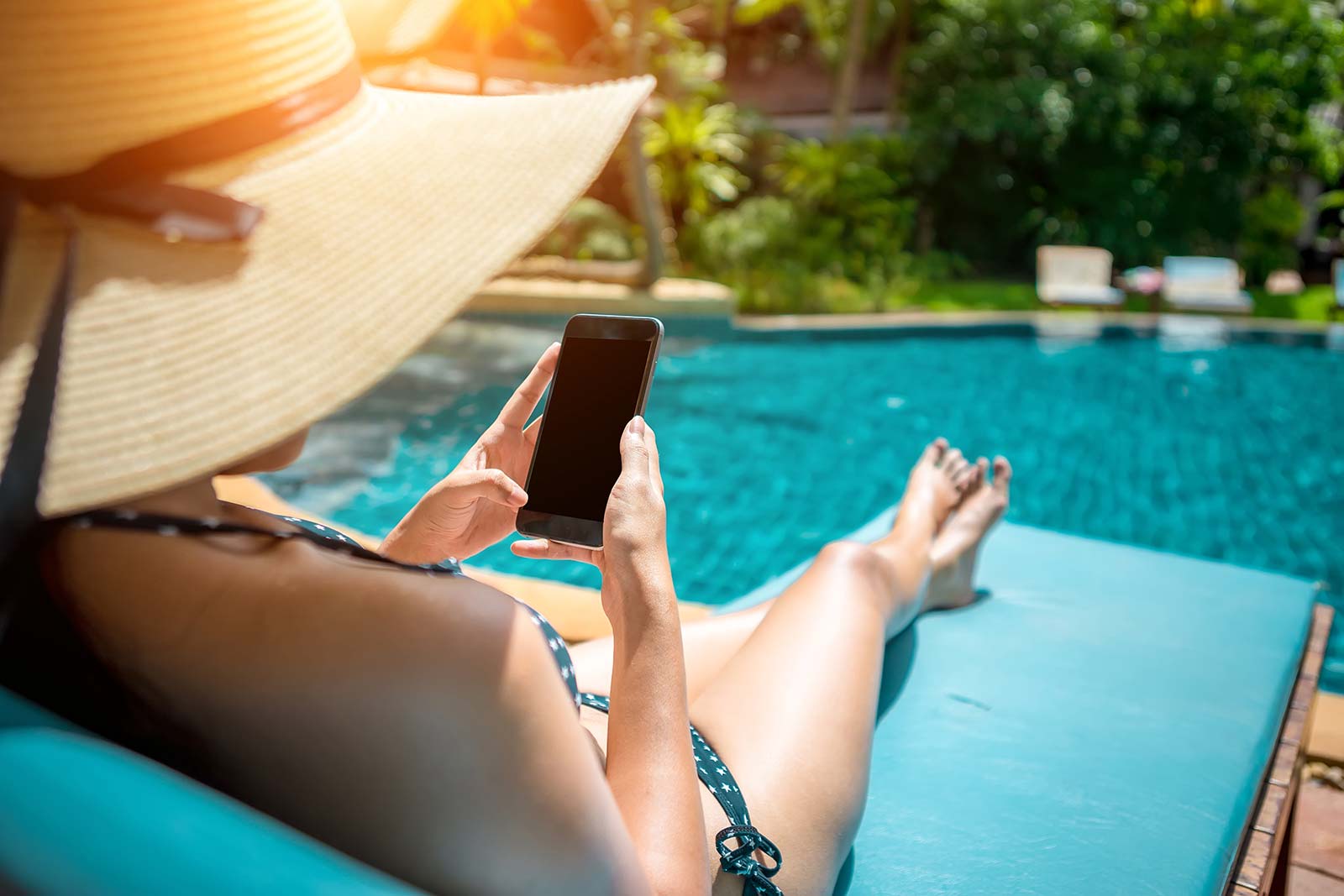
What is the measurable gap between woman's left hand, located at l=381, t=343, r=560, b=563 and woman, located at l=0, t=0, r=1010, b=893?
0.49 m

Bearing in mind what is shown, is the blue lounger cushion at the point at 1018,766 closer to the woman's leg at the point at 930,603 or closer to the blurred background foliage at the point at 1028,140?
the woman's leg at the point at 930,603

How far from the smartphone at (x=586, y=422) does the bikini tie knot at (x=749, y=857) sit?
494 mm

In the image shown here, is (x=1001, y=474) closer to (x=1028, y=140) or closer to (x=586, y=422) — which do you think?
(x=586, y=422)

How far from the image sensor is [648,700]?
112 cm

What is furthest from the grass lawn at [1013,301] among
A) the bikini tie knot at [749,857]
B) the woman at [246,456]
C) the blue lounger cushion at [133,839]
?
the blue lounger cushion at [133,839]

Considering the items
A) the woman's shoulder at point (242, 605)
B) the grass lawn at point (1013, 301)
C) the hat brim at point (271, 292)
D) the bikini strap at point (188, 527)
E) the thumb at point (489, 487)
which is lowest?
the grass lawn at point (1013, 301)

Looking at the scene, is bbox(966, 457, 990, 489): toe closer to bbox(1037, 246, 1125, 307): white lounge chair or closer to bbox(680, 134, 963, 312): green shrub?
bbox(680, 134, 963, 312): green shrub

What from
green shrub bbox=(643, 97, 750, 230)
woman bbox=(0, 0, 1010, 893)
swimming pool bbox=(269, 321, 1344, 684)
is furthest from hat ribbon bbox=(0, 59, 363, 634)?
green shrub bbox=(643, 97, 750, 230)

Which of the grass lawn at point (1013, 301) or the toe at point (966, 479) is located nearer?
the toe at point (966, 479)

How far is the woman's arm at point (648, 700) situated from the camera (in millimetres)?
1053

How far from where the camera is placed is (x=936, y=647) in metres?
2.41

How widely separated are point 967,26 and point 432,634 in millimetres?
17287

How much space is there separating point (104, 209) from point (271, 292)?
16cm

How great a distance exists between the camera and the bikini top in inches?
34.4
